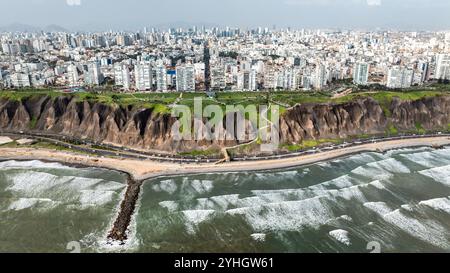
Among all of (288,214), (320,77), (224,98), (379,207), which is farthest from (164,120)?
(320,77)

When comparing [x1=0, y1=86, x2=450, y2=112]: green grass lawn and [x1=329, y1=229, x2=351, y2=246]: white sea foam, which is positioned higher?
[x1=0, y1=86, x2=450, y2=112]: green grass lawn

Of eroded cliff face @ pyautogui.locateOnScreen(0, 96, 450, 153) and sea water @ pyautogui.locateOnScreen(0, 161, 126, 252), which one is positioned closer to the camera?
sea water @ pyautogui.locateOnScreen(0, 161, 126, 252)

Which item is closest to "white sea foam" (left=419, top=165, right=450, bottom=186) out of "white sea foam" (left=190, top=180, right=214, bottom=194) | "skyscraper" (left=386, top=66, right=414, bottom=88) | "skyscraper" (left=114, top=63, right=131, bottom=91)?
"white sea foam" (left=190, top=180, right=214, bottom=194)

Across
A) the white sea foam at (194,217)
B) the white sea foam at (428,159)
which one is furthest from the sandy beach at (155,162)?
the white sea foam at (194,217)

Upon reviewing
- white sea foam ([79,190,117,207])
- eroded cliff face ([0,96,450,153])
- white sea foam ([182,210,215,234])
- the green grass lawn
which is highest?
the green grass lawn

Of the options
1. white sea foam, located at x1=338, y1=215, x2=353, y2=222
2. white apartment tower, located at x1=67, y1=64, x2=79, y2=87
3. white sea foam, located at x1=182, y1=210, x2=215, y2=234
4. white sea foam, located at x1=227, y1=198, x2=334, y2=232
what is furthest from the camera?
white apartment tower, located at x1=67, y1=64, x2=79, y2=87

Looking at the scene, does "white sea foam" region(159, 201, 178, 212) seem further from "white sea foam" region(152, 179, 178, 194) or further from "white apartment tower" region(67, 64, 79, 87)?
"white apartment tower" region(67, 64, 79, 87)
